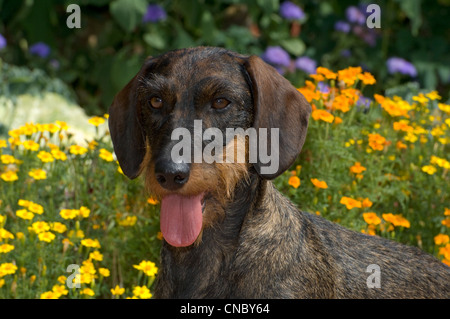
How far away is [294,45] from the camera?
8.05 meters

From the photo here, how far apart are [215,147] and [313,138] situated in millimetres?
1793

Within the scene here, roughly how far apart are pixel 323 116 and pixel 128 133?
56.2 inches

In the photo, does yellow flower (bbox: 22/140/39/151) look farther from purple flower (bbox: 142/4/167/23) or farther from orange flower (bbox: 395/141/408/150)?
purple flower (bbox: 142/4/167/23)

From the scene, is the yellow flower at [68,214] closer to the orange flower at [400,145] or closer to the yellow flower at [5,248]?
the yellow flower at [5,248]

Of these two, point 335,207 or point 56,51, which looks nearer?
point 335,207

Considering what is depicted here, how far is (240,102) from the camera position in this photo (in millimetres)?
3246

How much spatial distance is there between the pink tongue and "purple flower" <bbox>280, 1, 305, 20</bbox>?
5.11 metres

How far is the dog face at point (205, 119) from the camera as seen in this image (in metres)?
3.06

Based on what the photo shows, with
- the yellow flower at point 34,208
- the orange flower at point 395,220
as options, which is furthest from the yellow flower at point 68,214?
the orange flower at point 395,220

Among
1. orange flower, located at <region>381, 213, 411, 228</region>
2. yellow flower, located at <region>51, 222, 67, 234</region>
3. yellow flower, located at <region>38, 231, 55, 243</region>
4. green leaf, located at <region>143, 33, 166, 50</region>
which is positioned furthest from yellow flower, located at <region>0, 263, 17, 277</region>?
green leaf, located at <region>143, 33, 166, 50</region>

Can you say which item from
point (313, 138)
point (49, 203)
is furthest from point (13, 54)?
point (313, 138)

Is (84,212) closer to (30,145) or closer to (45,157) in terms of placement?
(45,157)

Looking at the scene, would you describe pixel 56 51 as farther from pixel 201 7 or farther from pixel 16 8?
pixel 201 7

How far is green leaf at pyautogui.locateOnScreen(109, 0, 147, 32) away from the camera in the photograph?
6801mm
